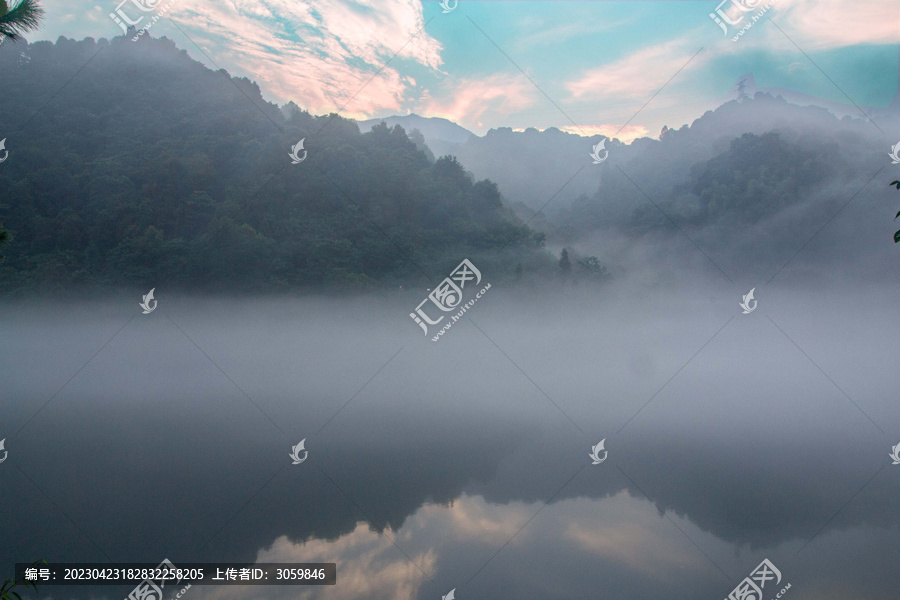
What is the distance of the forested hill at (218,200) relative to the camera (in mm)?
33344

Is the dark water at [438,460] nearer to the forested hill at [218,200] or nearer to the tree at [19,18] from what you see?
the forested hill at [218,200]

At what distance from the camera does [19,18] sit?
13.0ft

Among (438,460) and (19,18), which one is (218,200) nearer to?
(438,460)

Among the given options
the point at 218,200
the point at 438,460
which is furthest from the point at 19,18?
the point at 218,200

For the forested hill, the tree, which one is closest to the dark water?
the forested hill

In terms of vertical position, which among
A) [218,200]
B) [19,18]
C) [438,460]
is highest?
[218,200]

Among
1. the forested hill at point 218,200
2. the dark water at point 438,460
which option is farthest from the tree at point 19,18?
the forested hill at point 218,200

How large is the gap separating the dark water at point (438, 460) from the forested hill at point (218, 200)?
14.7 feet

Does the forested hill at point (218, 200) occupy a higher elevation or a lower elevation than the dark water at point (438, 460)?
higher

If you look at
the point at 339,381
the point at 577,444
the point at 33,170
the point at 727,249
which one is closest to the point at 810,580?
the point at 577,444

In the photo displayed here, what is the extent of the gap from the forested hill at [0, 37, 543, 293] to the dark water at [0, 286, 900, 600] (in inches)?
176

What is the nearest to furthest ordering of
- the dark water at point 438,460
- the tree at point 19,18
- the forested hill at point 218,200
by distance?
the tree at point 19,18, the dark water at point 438,460, the forested hill at point 218,200

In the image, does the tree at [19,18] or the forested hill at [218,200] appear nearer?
the tree at [19,18]

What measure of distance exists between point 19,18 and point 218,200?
38533 millimetres
